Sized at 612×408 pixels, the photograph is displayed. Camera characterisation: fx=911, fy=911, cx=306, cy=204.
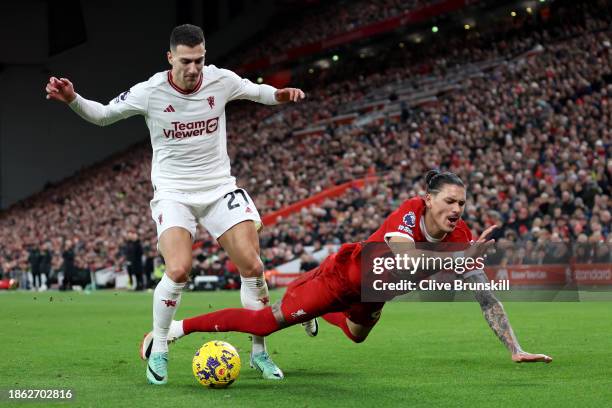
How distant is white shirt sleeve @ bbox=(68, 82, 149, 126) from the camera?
727cm

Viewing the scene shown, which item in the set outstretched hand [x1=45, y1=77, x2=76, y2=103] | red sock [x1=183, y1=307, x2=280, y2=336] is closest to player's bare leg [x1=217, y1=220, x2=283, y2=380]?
red sock [x1=183, y1=307, x2=280, y2=336]

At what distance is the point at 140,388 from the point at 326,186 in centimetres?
2814

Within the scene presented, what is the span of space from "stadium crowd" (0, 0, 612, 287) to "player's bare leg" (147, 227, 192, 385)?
33.2 feet

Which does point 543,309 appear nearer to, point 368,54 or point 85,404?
point 85,404

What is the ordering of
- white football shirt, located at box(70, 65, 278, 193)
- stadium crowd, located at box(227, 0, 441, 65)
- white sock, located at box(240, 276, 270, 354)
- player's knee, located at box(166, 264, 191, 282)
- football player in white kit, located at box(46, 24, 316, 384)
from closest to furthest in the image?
1. player's knee, located at box(166, 264, 191, 282)
2. football player in white kit, located at box(46, 24, 316, 384)
3. white football shirt, located at box(70, 65, 278, 193)
4. white sock, located at box(240, 276, 270, 354)
5. stadium crowd, located at box(227, 0, 441, 65)

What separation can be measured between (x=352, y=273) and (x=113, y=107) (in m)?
2.38

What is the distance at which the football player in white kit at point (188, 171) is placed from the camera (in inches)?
289

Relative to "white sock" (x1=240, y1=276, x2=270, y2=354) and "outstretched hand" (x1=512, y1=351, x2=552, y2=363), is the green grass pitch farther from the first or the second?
"white sock" (x1=240, y1=276, x2=270, y2=354)

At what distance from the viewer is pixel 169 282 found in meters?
7.30

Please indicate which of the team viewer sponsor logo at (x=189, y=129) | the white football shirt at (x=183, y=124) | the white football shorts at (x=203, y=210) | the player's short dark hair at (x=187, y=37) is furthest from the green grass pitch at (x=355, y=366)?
the player's short dark hair at (x=187, y=37)

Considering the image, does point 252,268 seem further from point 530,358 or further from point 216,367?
point 530,358

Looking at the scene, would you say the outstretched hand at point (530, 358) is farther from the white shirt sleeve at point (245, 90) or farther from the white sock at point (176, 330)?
the white shirt sleeve at point (245, 90)

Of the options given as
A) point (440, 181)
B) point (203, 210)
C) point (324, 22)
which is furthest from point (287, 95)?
point (324, 22)

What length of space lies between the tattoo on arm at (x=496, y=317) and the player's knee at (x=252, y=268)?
5.79ft
